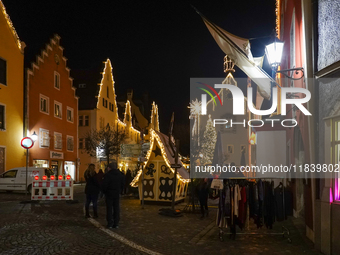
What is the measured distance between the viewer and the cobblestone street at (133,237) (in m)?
7.64

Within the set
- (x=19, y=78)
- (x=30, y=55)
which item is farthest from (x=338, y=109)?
(x=30, y=55)

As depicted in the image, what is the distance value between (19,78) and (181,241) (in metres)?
23.9

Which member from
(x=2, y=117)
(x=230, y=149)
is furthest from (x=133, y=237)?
(x=230, y=149)

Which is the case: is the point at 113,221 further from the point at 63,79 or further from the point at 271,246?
the point at 63,79

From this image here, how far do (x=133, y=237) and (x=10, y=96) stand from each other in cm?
2165

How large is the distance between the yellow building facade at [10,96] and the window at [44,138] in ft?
8.95

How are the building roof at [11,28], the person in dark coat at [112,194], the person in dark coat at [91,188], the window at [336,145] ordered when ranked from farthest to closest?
1. the building roof at [11,28]
2. the person in dark coat at [91,188]
3. the person in dark coat at [112,194]
4. the window at [336,145]

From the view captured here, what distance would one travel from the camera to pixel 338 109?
7254mm

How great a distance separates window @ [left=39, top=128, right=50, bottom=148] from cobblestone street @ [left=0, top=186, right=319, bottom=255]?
63.4ft

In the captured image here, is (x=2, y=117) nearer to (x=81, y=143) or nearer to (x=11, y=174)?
(x=11, y=174)

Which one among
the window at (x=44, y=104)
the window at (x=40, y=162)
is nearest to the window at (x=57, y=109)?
the window at (x=44, y=104)

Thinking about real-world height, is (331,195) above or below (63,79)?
below

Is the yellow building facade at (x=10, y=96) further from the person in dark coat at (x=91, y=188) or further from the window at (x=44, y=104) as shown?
the person in dark coat at (x=91, y=188)

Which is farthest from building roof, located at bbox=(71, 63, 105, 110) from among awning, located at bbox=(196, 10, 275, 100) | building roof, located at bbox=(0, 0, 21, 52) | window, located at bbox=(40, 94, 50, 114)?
awning, located at bbox=(196, 10, 275, 100)
